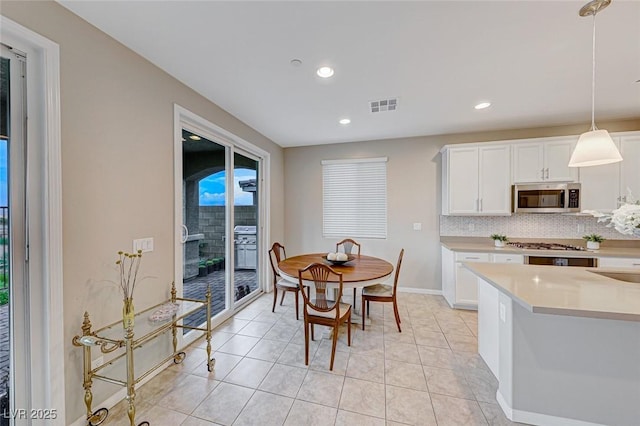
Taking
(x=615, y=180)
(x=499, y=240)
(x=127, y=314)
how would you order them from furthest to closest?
(x=499, y=240)
(x=615, y=180)
(x=127, y=314)

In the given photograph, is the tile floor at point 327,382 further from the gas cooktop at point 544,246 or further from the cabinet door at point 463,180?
the cabinet door at point 463,180

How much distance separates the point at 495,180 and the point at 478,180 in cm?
22

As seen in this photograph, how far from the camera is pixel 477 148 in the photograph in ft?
11.7

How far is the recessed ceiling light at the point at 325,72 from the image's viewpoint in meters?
2.15

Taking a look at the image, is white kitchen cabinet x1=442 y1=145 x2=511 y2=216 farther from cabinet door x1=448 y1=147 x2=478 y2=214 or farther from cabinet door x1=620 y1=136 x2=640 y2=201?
cabinet door x1=620 y1=136 x2=640 y2=201

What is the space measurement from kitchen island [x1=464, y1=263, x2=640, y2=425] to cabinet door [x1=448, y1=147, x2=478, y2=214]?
199 centimetres

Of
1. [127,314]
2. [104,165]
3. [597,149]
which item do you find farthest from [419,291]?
[104,165]


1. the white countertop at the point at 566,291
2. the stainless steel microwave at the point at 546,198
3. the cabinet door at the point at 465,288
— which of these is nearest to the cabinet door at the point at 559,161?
the stainless steel microwave at the point at 546,198

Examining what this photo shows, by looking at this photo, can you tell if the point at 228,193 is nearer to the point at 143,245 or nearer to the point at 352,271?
the point at 143,245

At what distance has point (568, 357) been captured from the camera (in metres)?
1.51

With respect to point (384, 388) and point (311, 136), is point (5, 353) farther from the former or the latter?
point (311, 136)

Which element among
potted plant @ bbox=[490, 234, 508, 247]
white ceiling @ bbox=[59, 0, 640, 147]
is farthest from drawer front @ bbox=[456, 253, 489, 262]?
white ceiling @ bbox=[59, 0, 640, 147]

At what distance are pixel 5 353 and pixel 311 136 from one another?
382 cm

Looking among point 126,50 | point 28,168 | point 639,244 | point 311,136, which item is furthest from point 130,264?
point 639,244
